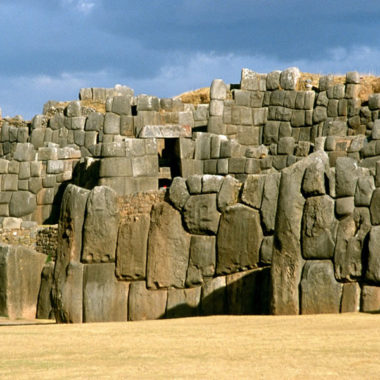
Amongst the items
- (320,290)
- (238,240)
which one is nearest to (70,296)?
(238,240)

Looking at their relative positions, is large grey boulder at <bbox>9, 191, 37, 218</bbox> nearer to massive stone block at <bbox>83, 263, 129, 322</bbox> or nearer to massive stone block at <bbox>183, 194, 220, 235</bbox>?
massive stone block at <bbox>83, 263, 129, 322</bbox>

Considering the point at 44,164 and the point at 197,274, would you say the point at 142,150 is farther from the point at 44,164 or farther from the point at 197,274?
the point at 197,274

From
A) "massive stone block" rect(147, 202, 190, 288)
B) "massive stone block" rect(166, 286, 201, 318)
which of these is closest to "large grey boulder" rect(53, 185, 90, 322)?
"massive stone block" rect(147, 202, 190, 288)

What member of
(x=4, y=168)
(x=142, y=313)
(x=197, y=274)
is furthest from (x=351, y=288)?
(x=4, y=168)

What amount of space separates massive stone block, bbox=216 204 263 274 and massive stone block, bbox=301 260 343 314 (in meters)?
1.52

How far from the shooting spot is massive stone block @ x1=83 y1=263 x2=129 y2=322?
13.0 meters

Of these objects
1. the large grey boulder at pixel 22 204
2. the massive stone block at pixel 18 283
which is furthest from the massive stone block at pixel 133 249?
the large grey boulder at pixel 22 204

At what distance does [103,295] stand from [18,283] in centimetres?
501

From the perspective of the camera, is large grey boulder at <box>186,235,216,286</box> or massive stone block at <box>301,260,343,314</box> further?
large grey boulder at <box>186,235,216,286</box>

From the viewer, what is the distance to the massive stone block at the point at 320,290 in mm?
10633

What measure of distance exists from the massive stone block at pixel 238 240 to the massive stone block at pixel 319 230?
1.43 meters

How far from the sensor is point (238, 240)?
1236 cm

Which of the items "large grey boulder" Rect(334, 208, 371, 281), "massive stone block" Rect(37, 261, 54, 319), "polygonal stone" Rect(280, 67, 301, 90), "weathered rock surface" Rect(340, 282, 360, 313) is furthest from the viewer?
"polygonal stone" Rect(280, 67, 301, 90)

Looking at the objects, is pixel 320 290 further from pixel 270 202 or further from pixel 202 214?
pixel 202 214
